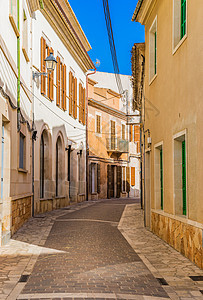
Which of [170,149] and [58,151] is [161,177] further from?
[58,151]

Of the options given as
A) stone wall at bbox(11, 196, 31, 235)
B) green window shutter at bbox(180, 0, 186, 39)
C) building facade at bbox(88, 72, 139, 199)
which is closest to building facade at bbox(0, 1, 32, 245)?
stone wall at bbox(11, 196, 31, 235)

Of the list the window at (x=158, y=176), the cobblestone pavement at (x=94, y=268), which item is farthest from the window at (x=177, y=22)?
the cobblestone pavement at (x=94, y=268)

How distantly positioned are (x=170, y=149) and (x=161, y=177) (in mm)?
1958

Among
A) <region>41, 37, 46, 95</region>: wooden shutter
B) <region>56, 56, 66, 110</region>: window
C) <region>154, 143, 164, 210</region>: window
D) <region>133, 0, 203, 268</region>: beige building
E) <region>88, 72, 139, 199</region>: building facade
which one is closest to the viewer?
<region>133, 0, 203, 268</region>: beige building

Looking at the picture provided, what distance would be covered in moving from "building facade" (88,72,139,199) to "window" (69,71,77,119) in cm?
515

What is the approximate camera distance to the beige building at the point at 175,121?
7348 mm

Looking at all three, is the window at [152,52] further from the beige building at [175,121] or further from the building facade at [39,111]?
the building facade at [39,111]

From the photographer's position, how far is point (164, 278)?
624 cm

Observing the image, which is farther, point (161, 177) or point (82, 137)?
point (82, 137)

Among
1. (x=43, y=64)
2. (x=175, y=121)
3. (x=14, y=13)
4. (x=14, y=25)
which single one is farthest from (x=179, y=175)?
(x=43, y=64)

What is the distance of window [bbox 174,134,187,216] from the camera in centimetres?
893

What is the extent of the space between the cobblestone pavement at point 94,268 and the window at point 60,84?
10.4 metres

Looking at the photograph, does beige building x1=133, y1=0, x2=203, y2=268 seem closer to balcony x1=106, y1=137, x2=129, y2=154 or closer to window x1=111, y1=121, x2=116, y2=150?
balcony x1=106, y1=137, x2=129, y2=154

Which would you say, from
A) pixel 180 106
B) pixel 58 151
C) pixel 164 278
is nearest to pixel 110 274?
pixel 164 278
